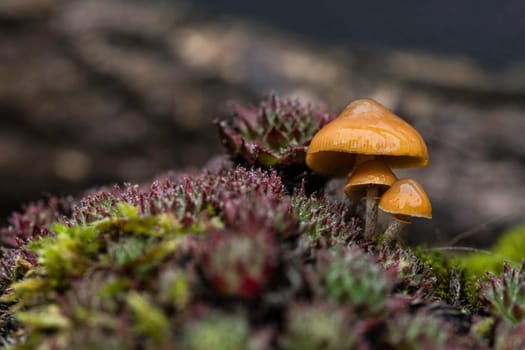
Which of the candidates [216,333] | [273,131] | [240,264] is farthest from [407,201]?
[216,333]

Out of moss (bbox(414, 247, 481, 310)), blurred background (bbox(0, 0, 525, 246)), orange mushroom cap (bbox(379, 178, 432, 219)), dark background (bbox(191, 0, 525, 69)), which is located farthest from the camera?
dark background (bbox(191, 0, 525, 69))

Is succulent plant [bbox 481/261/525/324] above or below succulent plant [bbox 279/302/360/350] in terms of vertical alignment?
below

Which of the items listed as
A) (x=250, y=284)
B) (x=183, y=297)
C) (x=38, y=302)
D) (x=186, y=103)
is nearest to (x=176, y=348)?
(x=183, y=297)

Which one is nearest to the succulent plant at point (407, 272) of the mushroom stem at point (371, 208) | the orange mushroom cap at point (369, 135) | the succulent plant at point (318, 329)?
the mushroom stem at point (371, 208)

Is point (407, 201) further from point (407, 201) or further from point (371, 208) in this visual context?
point (371, 208)

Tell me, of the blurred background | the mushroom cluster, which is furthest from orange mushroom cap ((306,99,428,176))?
the blurred background

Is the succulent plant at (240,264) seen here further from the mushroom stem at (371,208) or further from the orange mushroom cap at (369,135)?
the mushroom stem at (371,208)

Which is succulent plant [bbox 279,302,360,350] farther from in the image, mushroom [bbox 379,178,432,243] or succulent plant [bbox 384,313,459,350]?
mushroom [bbox 379,178,432,243]
